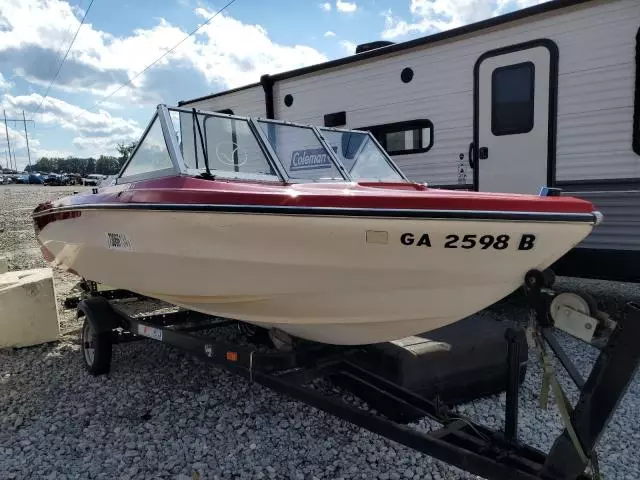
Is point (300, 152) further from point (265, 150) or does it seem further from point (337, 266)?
point (337, 266)

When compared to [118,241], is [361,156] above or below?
above

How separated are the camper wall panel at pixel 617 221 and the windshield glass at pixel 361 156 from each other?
158cm

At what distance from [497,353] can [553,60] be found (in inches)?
103

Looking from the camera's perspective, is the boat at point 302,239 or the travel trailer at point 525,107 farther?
the travel trailer at point 525,107

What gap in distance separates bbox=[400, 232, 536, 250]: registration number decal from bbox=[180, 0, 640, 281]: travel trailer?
2346 millimetres

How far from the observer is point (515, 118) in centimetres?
478

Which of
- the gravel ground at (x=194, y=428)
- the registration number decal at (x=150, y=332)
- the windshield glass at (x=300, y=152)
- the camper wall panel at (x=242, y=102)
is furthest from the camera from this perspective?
the camper wall panel at (x=242, y=102)

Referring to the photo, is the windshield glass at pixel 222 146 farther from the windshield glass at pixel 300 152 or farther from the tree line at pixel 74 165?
the tree line at pixel 74 165

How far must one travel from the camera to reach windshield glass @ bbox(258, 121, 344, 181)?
376cm

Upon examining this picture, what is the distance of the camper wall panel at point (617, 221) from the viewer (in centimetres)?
404

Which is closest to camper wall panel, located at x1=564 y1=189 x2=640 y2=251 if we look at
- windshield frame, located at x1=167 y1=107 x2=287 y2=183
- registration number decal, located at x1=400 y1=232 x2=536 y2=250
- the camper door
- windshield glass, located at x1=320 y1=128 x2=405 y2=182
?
the camper door

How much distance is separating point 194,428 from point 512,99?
149 inches

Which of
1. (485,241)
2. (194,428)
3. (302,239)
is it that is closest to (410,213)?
(485,241)

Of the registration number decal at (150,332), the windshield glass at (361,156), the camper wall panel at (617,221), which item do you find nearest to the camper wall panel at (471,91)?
the camper wall panel at (617,221)
